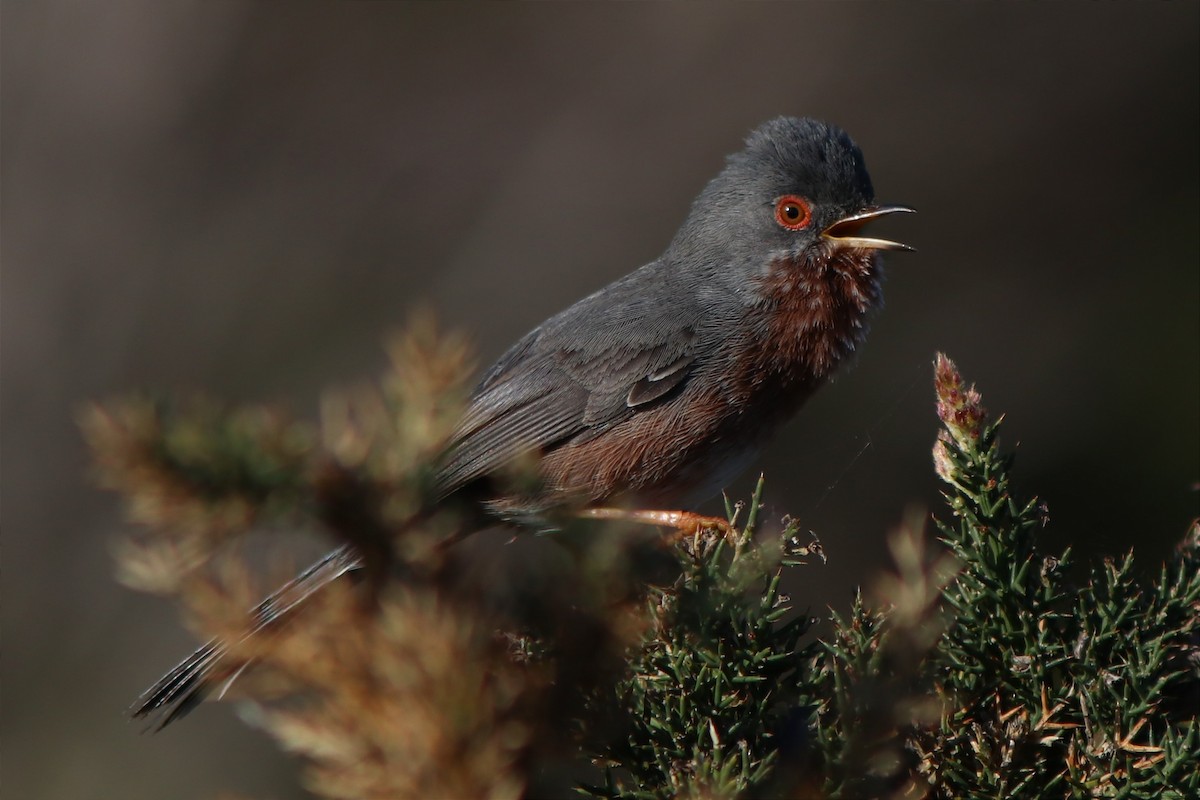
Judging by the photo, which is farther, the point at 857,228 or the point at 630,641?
the point at 857,228

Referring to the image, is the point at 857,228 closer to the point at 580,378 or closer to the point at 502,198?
the point at 580,378

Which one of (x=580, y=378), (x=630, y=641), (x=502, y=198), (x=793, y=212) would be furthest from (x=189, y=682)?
(x=502, y=198)

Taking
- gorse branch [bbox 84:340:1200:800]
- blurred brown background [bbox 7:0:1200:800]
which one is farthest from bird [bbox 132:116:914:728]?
blurred brown background [bbox 7:0:1200:800]

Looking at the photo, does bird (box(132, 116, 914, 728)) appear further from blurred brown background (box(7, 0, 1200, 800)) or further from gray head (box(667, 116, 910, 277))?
blurred brown background (box(7, 0, 1200, 800))

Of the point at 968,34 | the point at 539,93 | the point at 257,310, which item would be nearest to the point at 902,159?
the point at 968,34

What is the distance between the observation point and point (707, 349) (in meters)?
3.88

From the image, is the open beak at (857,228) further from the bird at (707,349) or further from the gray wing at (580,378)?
the gray wing at (580,378)

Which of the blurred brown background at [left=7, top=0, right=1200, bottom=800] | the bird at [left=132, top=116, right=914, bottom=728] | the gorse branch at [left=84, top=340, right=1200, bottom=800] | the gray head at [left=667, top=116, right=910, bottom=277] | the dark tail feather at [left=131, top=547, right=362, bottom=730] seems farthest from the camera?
the blurred brown background at [left=7, top=0, right=1200, bottom=800]

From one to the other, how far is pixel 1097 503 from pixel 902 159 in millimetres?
3086

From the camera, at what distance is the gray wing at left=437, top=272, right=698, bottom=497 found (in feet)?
12.7

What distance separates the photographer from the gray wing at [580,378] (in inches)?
152

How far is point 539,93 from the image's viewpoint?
8.01 metres

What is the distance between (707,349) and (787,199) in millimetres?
692

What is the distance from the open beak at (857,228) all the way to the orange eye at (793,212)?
87mm
